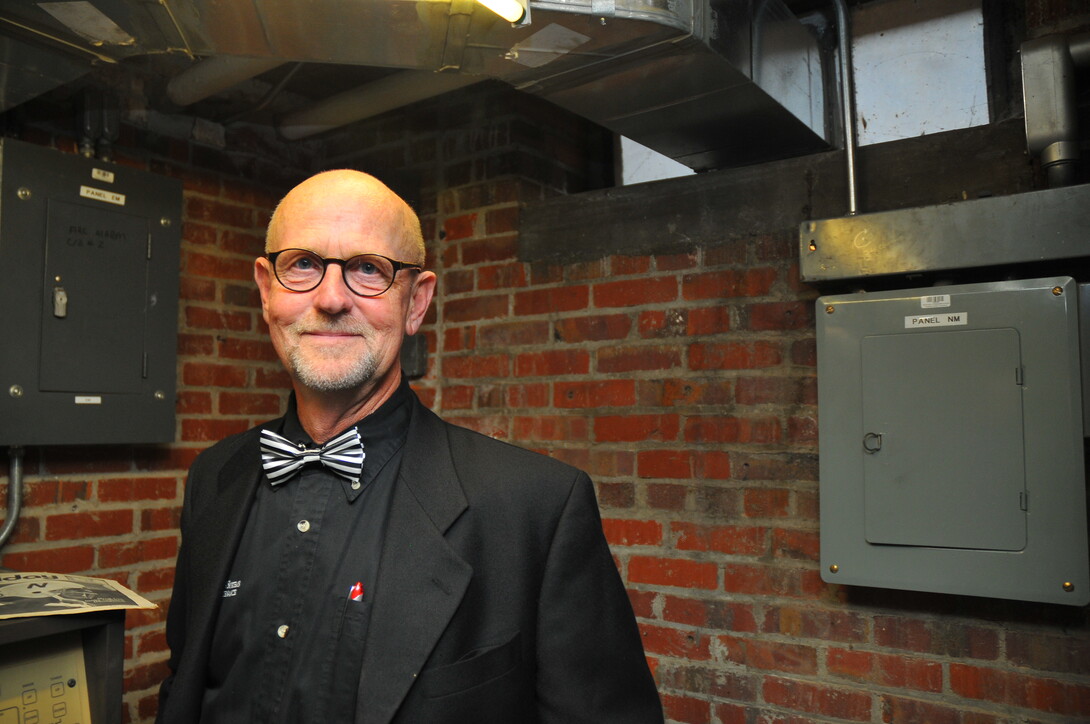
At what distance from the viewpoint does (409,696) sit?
125cm

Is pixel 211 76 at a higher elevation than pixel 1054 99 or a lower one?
higher

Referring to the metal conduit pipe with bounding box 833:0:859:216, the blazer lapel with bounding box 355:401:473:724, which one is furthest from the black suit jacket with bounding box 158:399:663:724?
the metal conduit pipe with bounding box 833:0:859:216

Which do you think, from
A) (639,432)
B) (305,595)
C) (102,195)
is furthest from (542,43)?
(102,195)

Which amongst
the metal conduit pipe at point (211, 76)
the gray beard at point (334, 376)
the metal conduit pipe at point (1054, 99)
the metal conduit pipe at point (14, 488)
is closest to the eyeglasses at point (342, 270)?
the gray beard at point (334, 376)

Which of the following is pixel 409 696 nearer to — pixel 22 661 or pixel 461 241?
pixel 22 661

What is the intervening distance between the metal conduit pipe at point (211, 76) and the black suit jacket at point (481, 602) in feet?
3.91

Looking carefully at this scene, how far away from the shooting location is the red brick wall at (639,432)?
Result: 1.88 metres

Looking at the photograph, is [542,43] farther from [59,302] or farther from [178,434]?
[178,434]

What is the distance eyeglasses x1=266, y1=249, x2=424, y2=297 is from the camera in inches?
56.5

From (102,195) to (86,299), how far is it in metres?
0.28

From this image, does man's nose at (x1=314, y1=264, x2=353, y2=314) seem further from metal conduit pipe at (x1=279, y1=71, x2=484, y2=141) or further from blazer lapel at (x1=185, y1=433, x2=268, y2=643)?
metal conduit pipe at (x1=279, y1=71, x2=484, y2=141)

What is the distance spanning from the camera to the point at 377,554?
1.35m

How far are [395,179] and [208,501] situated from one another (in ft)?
5.21

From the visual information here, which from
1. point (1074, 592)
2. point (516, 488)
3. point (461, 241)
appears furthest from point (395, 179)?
point (1074, 592)
